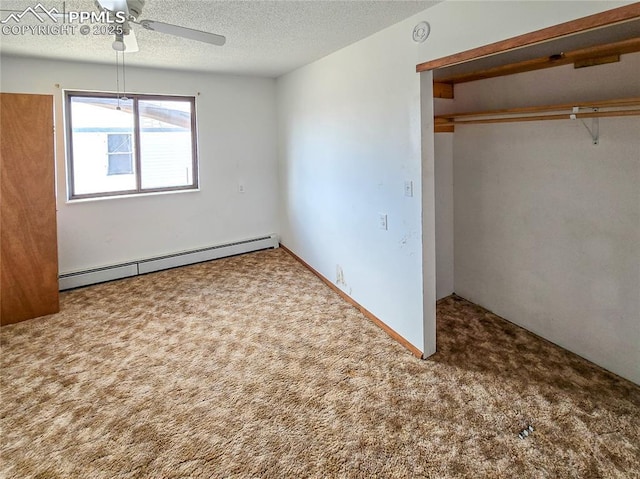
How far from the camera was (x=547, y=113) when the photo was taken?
3.01m

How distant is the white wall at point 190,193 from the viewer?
406 cm

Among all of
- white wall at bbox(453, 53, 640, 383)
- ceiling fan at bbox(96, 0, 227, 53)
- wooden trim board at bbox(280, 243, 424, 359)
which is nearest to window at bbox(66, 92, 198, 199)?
wooden trim board at bbox(280, 243, 424, 359)

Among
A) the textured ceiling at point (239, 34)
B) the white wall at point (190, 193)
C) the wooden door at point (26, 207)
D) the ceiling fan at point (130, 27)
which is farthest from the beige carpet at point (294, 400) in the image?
the textured ceiling at point (239, 34)

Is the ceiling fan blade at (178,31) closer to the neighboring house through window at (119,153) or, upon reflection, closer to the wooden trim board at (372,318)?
the wooden trim board at (372,318)

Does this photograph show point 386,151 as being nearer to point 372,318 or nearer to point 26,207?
point 372,318

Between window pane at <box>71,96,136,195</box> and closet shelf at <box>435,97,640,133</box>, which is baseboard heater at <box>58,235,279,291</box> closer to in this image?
window pane at <box>71,96,136,195</box>

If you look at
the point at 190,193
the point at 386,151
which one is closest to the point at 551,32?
the point at 386,151

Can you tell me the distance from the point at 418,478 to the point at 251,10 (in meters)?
2.89

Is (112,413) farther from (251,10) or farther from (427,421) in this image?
(251,10)

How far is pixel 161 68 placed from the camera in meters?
4.43

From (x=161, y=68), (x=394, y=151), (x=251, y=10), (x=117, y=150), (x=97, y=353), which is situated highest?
(x=161, y=68)

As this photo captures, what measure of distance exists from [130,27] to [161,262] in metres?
3.17

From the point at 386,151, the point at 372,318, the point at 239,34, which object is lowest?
the point at 372,318

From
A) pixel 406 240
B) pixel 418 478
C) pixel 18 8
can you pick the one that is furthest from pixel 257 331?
pixel 18 8
